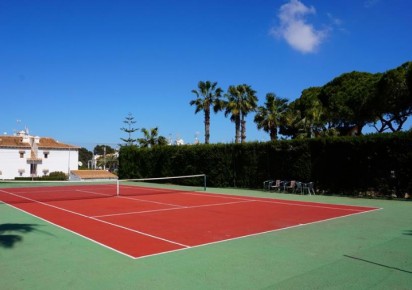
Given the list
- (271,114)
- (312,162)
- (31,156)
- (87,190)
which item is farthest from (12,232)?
(31,156)

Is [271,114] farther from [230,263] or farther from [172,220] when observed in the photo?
[230,263]

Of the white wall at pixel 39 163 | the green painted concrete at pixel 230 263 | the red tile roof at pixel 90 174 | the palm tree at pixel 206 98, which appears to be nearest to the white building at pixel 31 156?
the white wall at pixel 39 163

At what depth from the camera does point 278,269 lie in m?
6.31

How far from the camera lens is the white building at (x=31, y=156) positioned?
58.5m

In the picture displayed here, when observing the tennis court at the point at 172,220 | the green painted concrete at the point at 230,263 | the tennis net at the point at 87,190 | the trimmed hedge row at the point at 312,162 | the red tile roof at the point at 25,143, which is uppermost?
the red tile roof at the point at 25,143

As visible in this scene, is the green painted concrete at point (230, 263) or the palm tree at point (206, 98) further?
the palm tree at point (206, 98)

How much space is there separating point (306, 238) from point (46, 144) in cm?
6152

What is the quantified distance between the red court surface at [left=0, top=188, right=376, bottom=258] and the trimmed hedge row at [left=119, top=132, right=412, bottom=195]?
15.7 ft

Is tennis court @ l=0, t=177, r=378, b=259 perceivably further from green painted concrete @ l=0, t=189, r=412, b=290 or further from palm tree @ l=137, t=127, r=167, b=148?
palm tree @ l=137, t=127, r=167, b=148

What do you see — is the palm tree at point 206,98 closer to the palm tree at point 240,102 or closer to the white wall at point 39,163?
the palm tree at point 240,102

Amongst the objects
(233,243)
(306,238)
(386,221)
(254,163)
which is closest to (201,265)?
(233,243)

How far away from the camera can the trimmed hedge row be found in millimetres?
18859

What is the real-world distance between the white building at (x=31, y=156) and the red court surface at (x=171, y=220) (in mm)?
46117

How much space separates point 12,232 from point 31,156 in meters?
54.5
